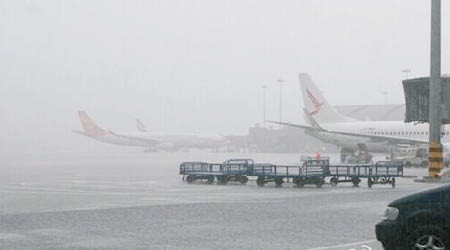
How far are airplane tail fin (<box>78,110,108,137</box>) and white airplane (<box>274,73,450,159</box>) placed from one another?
77.2m

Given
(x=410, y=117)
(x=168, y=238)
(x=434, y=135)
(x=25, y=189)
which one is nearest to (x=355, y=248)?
(x=168, y=238)

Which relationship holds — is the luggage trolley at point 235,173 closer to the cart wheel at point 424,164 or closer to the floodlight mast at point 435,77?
the floodlight mast at point 435,77

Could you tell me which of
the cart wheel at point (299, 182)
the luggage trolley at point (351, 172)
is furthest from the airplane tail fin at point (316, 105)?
the cart wheel at point (299, 182)

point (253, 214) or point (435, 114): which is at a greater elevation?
point (435, 114)

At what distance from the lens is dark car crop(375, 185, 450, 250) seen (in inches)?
367

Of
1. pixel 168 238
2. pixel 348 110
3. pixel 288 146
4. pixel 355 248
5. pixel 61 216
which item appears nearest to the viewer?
pixel 355 248

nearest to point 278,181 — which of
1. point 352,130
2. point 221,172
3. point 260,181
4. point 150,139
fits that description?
point 260,181

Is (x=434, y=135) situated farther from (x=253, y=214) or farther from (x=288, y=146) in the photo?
(x=288, y=146)

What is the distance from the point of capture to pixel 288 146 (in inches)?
5645

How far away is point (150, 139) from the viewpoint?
437 ft

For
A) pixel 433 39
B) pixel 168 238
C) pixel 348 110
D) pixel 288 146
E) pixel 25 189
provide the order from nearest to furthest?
1. pixel 168 238
2. pixel 25 189
3. pixel 433 39
4. pixel 288 146
5. pixel 348 110

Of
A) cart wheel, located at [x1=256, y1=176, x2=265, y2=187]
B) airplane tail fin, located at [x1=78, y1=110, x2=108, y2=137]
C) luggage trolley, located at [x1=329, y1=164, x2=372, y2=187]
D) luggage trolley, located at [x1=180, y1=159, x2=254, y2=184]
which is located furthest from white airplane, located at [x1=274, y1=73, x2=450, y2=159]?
airplane tail fin, located at [x1=78, y1=110, x2=108, y2=137]

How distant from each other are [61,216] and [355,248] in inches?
333

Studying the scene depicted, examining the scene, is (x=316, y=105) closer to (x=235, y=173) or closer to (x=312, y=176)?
(x=235, y=173)
